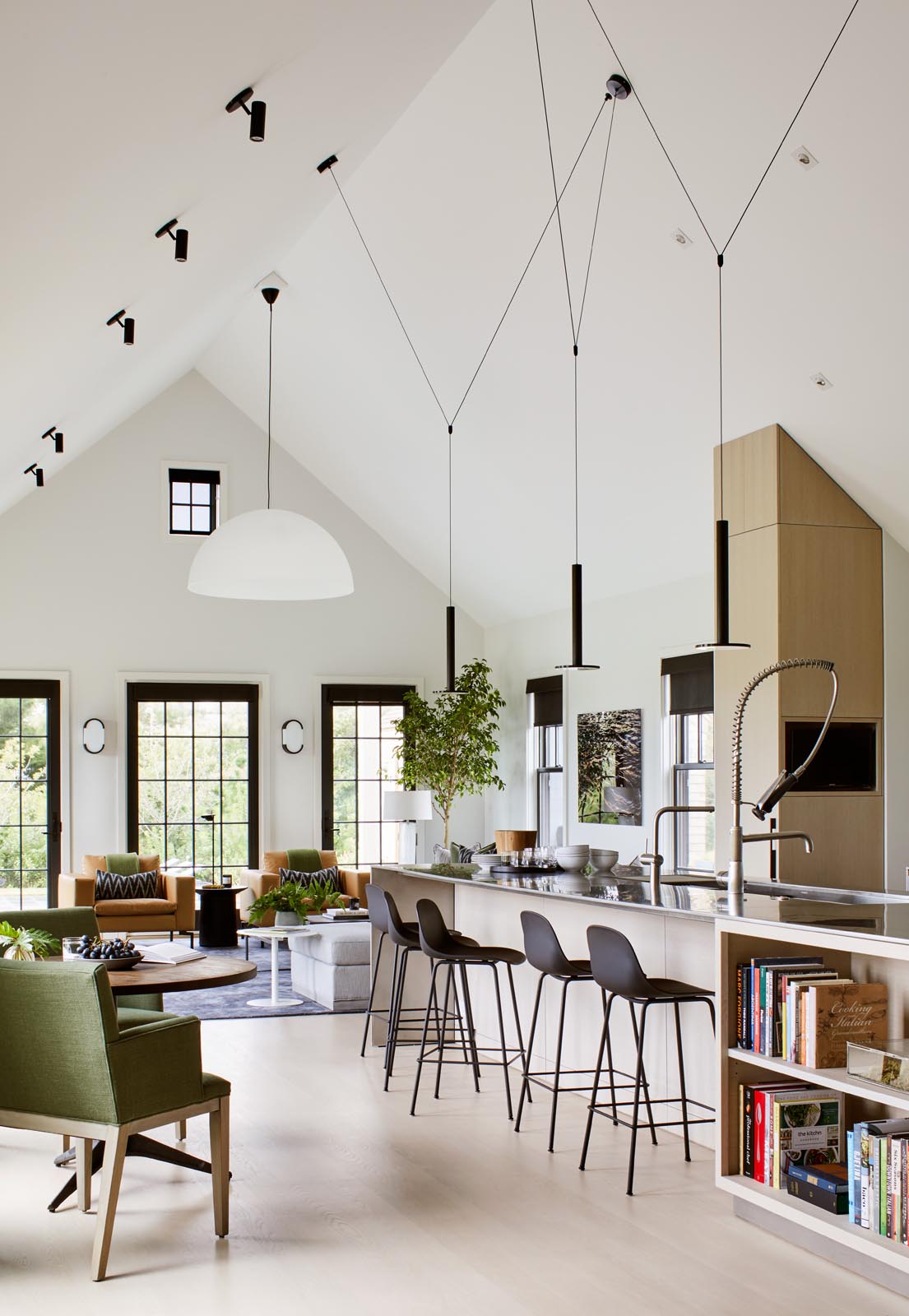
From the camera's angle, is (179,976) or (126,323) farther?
(126,323)

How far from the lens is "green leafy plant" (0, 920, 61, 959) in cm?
457

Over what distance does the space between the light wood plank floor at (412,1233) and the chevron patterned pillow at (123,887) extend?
605 cm

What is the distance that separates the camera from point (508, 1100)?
5.46 meters

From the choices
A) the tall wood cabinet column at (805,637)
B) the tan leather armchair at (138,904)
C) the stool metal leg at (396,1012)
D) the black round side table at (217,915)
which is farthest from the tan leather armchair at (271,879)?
the stool metal leg at (396,1012)

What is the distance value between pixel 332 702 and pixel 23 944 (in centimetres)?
873

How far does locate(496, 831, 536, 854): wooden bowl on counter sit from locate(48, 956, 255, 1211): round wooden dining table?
7.69ft

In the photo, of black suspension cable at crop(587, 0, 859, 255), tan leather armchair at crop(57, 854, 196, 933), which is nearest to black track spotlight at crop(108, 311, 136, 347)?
black suspension cable at crop(587, 0, 859, 255)

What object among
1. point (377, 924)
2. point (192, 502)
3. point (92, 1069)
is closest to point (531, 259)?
point (377, 924)

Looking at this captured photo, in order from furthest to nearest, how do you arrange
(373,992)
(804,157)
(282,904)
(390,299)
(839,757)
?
(390,299) < (282,904) < (839,757) < (373,992) < (804,157)

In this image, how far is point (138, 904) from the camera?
11.2 metres

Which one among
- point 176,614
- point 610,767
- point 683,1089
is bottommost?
point 683,1089

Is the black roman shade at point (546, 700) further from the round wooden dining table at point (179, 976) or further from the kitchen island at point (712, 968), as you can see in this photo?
the round wooden dining table at point (179, 976)

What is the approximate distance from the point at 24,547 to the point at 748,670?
25.3 ft

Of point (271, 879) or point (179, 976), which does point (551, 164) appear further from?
point (271, 879)
